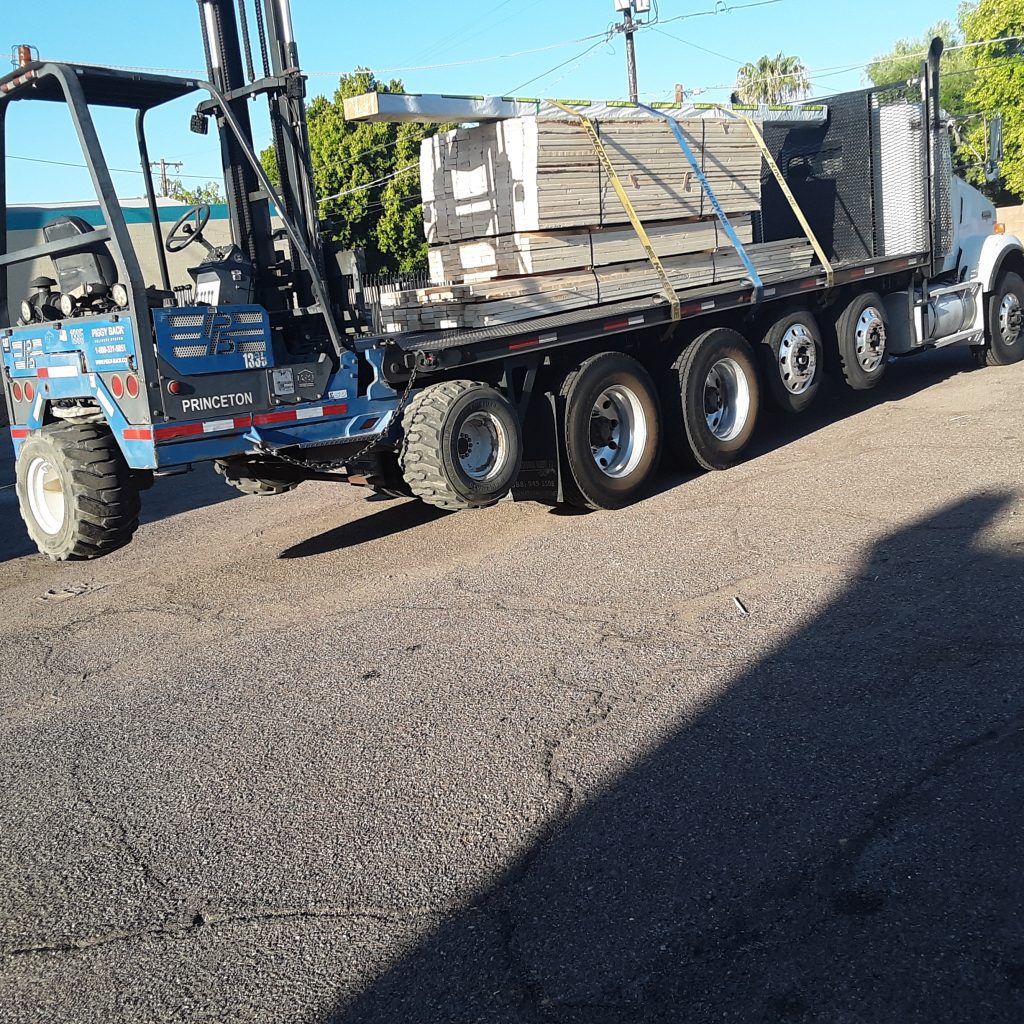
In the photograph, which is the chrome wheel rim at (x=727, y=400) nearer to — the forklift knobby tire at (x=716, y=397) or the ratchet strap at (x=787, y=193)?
the forklift knobby tire at (x=716, y=397)

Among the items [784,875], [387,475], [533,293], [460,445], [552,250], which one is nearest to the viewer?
[784,875]

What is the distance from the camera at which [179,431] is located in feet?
21.6

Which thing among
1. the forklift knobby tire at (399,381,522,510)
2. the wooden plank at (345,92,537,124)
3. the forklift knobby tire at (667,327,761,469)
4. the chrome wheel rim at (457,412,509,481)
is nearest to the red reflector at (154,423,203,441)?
the forklift knobby tire at (399,381,522,510)

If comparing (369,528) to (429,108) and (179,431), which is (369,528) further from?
(429,108)

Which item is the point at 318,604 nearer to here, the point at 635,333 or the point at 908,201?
the point at 635,333

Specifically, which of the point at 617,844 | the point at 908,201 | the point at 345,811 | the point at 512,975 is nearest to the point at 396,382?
the point at 345,811

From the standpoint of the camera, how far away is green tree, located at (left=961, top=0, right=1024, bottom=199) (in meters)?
35.5

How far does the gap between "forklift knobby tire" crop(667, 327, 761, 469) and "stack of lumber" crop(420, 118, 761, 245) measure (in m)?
1.18

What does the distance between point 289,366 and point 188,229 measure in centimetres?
132

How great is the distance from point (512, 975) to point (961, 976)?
120 cm

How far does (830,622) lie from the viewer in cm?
563

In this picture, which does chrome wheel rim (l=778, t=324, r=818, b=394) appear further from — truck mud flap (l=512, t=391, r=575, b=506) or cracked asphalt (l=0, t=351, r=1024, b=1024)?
truck mud flap (l=512, t=391, r=575, b=506)

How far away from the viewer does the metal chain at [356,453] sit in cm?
741

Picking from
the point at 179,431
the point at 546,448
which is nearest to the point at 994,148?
the point at 546,448
